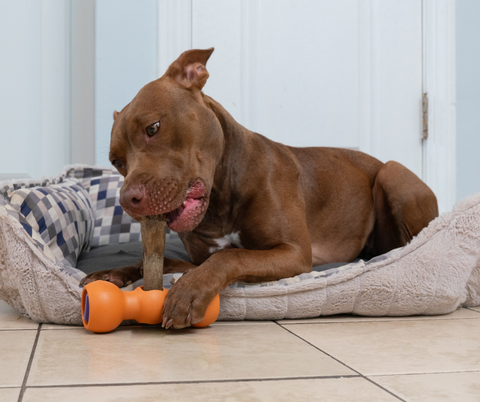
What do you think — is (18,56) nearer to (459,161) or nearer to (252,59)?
(252,59)

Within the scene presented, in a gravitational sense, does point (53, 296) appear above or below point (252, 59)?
below

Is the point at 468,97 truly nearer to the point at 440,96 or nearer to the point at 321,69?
the point at 440,96

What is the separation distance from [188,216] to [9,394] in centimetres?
78

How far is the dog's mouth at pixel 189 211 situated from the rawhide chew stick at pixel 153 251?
0.07m

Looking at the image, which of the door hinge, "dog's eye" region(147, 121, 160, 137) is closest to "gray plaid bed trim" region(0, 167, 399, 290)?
"dog's eye" region(147, 121, 160, 137)

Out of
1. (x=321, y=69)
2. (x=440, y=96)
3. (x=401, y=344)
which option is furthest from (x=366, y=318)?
(x=440, y=96)

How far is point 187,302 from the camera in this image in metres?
1.25

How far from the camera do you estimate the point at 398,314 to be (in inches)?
59.5

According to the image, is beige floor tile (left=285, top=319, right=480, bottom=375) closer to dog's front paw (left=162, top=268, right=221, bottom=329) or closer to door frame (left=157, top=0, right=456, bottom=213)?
dog's front paw (left=162, top=268, right=221, bottom=329)

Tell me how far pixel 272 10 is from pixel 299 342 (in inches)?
107

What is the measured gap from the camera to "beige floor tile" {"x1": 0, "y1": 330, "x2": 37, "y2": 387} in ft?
2.89

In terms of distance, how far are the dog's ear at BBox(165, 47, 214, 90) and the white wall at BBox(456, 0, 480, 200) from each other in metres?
2.52

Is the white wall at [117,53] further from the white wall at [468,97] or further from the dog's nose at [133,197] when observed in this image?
the white wall at [468,97]

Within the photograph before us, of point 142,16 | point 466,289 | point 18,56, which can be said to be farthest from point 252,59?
point 466,289
